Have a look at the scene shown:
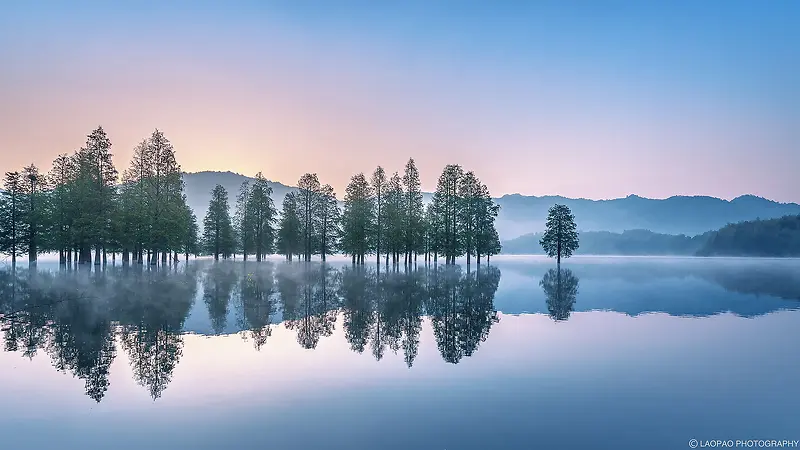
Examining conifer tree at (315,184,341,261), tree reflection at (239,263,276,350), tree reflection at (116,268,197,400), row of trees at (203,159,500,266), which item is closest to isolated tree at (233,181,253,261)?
row of trees at (203,159,500,266)

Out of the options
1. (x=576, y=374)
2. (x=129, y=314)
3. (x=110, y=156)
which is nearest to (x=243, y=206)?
(x=110, y=156)

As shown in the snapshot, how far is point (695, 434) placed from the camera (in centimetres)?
977

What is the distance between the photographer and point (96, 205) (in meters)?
61.5

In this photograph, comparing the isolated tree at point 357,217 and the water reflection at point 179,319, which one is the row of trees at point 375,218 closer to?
the isolated tree at point 357,217

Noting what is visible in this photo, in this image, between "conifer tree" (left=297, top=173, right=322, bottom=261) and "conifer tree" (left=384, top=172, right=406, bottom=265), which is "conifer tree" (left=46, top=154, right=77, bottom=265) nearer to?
"conifer tree" (left=297, top=173, right=322, bottom=261)

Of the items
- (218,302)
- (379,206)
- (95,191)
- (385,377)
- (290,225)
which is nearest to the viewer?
(385,377)

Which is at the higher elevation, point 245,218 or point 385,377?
point 245,218

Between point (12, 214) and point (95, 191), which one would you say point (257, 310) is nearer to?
point (95, 191)

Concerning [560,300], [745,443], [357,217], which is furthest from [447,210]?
[745,443]

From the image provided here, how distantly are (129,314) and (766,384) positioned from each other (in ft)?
87.5

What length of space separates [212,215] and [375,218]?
126 feet

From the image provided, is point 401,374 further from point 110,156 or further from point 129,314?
point 110,156

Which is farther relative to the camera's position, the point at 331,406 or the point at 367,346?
the point at 367,346

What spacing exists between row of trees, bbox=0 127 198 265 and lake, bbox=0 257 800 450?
3657 centimetres
